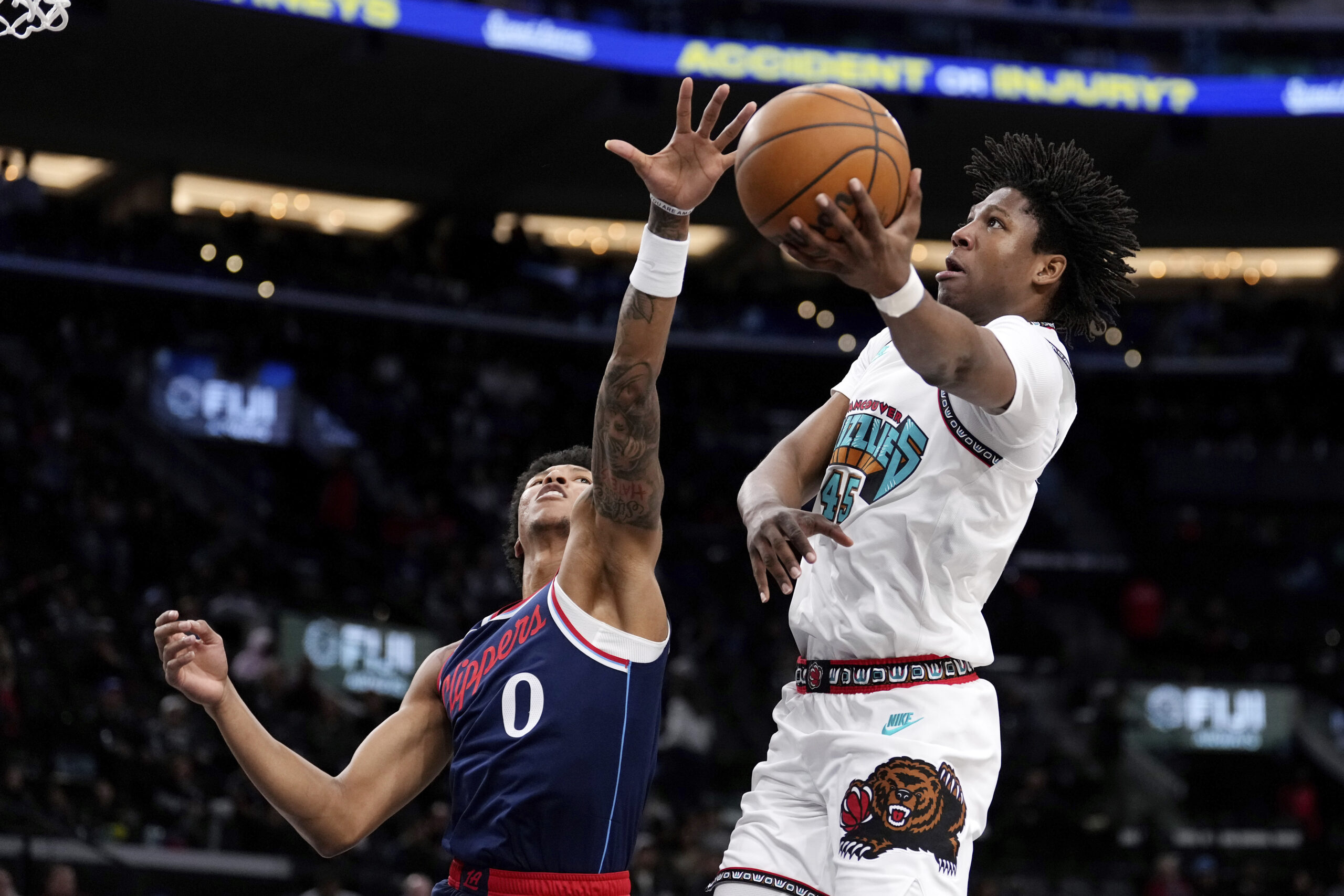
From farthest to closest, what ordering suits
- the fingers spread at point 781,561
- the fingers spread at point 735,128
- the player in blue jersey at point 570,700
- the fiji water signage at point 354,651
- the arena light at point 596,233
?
1. the arena light at point 596,233
2. the fiji water signage at point 354,651
3. the player in blue jersey at point 570,700
4. the fingers spread at point 735,128
5. the fingers spread at point 781,561

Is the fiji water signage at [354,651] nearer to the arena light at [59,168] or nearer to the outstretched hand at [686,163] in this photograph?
the arena light at [59,168]

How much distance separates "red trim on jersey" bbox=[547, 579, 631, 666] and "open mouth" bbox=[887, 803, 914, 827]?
2.56 feet

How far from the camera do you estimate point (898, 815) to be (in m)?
3.26

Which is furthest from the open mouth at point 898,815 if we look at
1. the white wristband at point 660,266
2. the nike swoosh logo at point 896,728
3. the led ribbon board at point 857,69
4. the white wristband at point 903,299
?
the led ribbon board at point 857,69

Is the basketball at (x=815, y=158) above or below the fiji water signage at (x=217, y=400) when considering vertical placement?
A: below

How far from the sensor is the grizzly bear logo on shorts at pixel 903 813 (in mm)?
3248

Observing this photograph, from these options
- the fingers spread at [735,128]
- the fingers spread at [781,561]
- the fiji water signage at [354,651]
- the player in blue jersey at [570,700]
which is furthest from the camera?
the fiji water signage at [354,651]

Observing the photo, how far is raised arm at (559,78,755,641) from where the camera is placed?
3307 mm

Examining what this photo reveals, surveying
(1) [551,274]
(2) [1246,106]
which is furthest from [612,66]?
(2) [1246,106]

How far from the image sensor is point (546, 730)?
3.69m

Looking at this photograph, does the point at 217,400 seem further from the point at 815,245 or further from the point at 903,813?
the point at 815,245

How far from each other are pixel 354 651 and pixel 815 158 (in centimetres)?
1140

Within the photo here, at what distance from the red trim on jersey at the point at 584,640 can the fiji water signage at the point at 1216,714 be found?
1397 cm

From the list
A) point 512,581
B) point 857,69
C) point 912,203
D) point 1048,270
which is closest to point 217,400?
point 512,581
